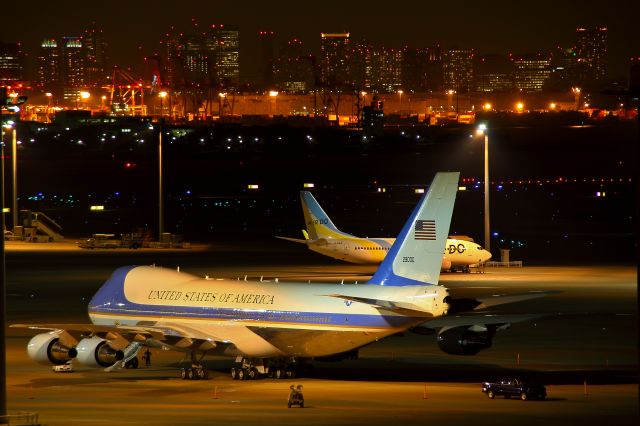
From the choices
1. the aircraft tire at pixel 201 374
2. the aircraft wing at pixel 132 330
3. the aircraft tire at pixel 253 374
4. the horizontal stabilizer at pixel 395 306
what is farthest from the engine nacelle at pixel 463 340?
the aircraft tire at pixel 201 374

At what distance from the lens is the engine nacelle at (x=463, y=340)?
39031 millimetres

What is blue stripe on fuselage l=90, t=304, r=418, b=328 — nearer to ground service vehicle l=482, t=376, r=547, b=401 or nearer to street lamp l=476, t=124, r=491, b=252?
ground service vehicle l=482, t=376, r=547, b=401

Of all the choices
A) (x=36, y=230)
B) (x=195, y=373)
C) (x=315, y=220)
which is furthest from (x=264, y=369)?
(x=36, y=230)

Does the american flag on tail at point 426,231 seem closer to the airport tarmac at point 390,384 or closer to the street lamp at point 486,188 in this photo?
the airport tarmac at point 390,384

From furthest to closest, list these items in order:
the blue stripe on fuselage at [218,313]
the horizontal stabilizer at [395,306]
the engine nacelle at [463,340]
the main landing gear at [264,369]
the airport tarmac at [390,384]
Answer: the main landing gear at [264,369], the engine nacelle at [463,340], the blue stripe on fuselage at [218,313], the horizontal stabilizer at [395,306], the airport tarmac at [390,384]

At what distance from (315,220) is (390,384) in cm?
4542

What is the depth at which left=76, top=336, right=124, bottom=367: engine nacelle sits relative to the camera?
38.8 metres

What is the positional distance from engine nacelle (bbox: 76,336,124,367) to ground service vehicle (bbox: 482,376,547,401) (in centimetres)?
1112

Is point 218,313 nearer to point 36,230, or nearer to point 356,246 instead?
point 356,246

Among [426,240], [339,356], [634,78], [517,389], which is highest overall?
[634,78]

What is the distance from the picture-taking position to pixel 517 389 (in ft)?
121

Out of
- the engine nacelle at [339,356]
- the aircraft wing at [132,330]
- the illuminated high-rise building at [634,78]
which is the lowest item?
the engine nacelle at [339,356]

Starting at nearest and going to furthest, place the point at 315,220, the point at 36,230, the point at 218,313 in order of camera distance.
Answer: the point at 218,313 < the point at 315,220 < the point at 36,230

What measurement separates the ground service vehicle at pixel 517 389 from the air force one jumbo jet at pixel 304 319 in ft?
6.88
